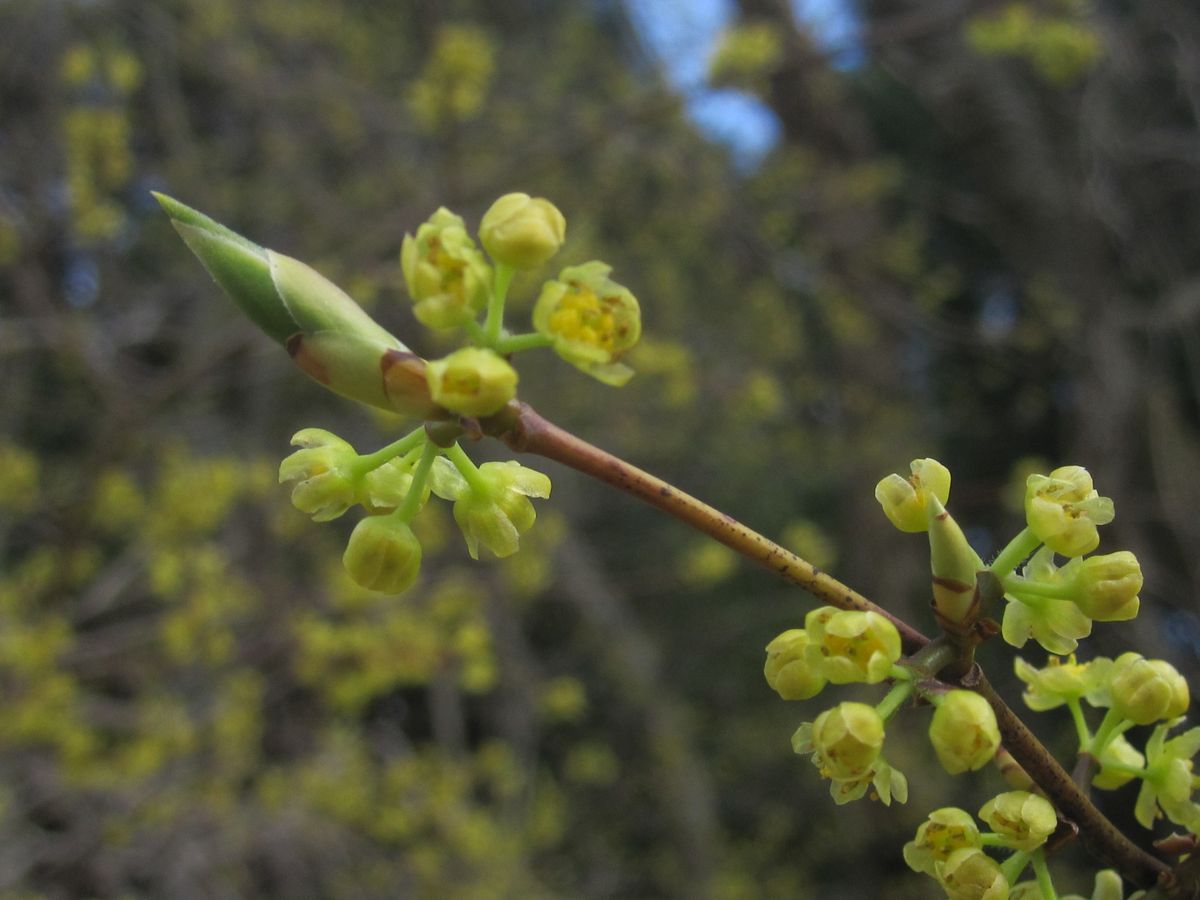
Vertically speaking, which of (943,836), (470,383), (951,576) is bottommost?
(943,836)

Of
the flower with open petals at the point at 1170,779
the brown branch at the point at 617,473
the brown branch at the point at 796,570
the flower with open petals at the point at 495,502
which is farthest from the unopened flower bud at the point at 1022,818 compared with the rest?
the flower with open petals at the point at 495,502

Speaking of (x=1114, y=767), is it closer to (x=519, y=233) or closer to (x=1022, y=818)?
(x=1022, y=818)

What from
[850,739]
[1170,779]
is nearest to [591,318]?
[850,739]

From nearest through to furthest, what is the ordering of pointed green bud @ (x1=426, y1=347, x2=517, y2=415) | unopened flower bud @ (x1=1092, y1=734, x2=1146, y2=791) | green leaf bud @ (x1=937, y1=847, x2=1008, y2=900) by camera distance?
pointed green bud @ (x1=426, y1=347, x2=517, y2=415)
green leaf bud @ (x1=937, y1=847, x2=1008, y2=900)
unopened flower bud @ (x1=1092, y1=734, x2=1146, y2=791)

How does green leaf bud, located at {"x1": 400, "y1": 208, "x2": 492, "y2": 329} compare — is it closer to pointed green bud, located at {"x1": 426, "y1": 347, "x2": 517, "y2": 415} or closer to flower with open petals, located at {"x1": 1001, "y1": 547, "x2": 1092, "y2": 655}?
pointed green bud, located at {"x1": 426, "y1": 347, "x2": 517, "y2": 415}

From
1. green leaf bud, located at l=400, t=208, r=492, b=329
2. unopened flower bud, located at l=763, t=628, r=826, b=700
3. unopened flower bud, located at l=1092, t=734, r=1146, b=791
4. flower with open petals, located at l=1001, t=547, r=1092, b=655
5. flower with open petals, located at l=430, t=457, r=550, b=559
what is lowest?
unopened flower bud, located at l=1092, t=734, r=1146, b=791

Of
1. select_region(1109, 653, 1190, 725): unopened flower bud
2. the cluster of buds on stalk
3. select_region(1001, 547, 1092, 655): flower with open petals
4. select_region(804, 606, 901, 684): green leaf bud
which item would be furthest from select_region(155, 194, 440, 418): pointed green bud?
select_region(1109, 653, 1190, 725): unopened flower bud
